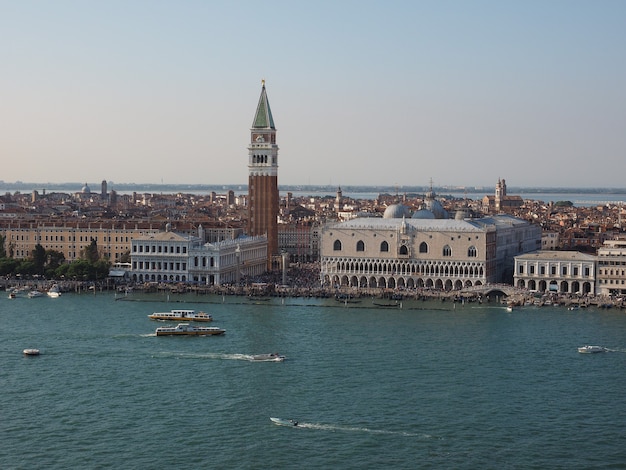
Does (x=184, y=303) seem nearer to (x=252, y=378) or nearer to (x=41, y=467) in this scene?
(x=252, y=378)

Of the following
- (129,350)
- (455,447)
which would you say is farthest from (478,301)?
(455,447)

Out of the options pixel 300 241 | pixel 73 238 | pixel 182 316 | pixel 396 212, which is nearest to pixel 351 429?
pixel 182 316

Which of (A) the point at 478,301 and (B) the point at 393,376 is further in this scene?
(A) the point at 478,301

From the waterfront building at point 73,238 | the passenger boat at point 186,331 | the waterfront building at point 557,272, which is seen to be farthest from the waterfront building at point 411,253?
the passenger boat at point 186,331

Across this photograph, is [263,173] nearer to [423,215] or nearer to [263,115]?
[263,115]

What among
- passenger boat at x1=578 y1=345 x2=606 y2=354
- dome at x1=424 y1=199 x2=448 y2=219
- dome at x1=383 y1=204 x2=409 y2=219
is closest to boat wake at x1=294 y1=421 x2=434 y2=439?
passenger boat at x1=578 y1=345 x2=606 y2=354

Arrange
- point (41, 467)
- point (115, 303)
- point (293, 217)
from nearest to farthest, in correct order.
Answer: point (41, 467)
point (115, 303)
point (293, 217)

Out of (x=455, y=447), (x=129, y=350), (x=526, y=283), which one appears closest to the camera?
(x=455, y=447)

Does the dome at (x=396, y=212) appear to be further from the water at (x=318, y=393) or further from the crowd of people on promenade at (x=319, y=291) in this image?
the water at (x=318, y=393)
